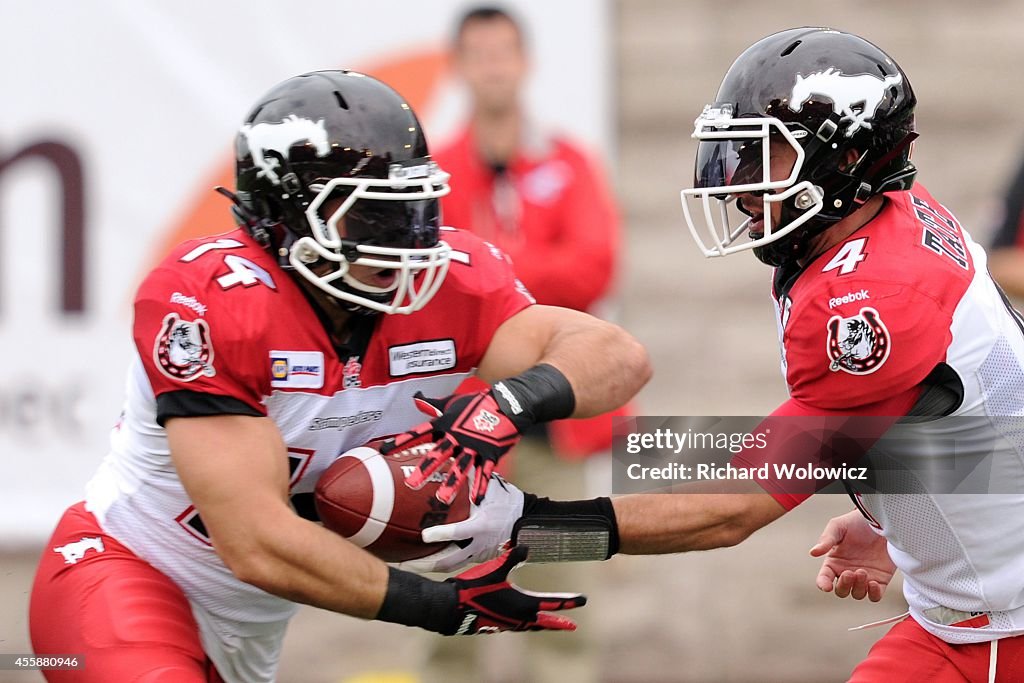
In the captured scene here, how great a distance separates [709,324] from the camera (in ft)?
18.8

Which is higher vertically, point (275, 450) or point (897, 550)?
point (275, 450)

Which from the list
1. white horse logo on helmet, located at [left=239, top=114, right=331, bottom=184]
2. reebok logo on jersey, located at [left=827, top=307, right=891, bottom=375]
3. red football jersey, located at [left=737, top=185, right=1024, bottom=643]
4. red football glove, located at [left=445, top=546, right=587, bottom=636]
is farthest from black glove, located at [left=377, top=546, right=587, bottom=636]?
white horse logo on helmet, located at [left=239, top=114, right=331, bottom=184]

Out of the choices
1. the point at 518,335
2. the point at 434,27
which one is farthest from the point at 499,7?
the point at 518,335

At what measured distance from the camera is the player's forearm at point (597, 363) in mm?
2992

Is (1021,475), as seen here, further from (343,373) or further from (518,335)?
(343,373)

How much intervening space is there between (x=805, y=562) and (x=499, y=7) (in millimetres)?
2532

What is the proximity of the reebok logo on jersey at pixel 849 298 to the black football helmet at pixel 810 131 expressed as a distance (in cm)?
24

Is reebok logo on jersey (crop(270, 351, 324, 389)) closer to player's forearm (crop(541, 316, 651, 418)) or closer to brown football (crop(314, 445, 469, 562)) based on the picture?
brown football (crop(314, 445, 469, 562))

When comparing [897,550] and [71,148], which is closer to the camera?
[897,550]

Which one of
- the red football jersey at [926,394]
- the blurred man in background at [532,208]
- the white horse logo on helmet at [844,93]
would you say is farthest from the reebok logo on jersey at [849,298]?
the blurred man in background at [532,208]

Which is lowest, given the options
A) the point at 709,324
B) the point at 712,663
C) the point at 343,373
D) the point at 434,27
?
the point at 712,663

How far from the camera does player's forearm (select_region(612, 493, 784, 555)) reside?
108 inches

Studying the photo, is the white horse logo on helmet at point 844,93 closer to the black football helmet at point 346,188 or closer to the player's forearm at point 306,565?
the black football helmet at point 346,188
